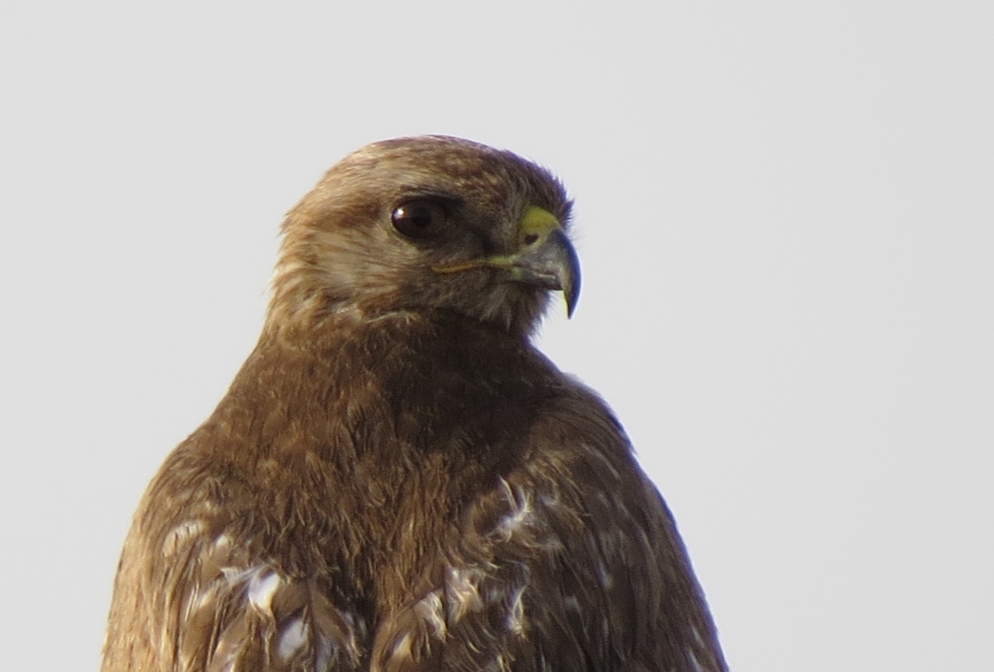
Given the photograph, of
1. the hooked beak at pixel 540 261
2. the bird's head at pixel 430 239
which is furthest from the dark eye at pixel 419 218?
the hooked beak at pixel 540 261

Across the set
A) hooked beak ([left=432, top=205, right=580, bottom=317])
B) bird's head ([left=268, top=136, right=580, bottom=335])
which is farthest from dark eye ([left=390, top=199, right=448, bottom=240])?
hooked beak ([left=432, top=205, right=580, bottom=317])

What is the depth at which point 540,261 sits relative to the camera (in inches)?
239

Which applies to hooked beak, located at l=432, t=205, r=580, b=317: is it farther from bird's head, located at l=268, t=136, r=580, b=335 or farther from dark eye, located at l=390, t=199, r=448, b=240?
dark eye, located at l=390, t=199, r=448, b=240

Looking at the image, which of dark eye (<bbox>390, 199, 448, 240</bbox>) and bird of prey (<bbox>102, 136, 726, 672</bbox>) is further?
dark eye (<bbox>390, 199, 448, 240</bbox>)

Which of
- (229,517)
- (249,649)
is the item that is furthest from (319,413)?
(249,649)

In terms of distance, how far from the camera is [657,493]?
620cm

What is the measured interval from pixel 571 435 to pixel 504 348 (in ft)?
1.60

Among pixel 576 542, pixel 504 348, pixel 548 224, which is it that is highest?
pixel 548 224

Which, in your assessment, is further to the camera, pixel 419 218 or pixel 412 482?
pixel 419 218

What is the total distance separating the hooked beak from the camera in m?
6.06

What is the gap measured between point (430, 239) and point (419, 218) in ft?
0.25

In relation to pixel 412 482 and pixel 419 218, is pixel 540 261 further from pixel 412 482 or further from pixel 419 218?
pixel 412 482

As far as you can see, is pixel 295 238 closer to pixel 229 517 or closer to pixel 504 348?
pixel 504 348

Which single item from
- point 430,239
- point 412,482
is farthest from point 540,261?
point 412,482
